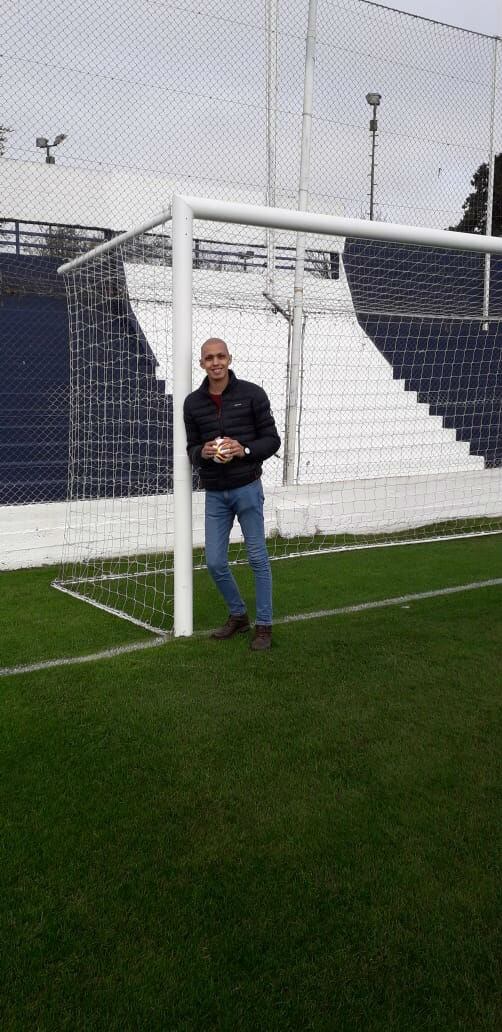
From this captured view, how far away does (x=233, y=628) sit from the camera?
16.0ft

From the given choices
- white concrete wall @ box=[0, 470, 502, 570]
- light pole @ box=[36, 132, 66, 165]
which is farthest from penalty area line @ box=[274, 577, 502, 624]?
light pole @ box=[36, 132, 66, 165]

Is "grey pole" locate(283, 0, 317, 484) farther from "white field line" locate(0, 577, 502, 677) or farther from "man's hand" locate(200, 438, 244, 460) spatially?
"man's hand" locate(200, 438, 244, 460)

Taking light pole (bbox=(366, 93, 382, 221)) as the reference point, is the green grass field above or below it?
below

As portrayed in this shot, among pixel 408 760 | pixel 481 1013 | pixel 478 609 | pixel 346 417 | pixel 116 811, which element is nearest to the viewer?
pixel 481 1013

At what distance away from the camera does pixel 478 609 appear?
554 cm

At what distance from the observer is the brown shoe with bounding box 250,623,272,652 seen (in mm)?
4625

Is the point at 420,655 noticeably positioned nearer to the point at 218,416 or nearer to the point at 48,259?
the point at 218,416

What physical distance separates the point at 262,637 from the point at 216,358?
1497mm

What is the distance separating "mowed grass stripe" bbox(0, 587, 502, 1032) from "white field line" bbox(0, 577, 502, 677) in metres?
0.16

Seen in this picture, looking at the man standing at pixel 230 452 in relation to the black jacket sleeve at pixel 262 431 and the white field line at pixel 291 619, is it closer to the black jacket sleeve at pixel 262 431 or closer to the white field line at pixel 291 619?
the black jacket sleeve at pixel 262 431

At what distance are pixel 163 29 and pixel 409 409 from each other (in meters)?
4.76

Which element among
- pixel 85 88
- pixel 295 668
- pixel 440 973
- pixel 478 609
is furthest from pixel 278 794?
pixel 85 88

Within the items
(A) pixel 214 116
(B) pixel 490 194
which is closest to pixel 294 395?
(A) pixel 214 116

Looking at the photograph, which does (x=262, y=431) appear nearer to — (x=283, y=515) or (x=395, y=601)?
(x=395, y=601)
